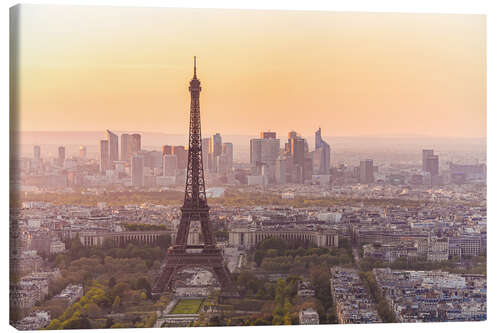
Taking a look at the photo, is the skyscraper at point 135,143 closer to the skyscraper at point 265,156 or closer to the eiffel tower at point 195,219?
the eiffel tower at point 195,219

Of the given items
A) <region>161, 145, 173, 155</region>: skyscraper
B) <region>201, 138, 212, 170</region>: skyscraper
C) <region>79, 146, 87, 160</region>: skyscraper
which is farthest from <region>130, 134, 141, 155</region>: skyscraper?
<region>201, 138, 212, 170</region>: skyscraper

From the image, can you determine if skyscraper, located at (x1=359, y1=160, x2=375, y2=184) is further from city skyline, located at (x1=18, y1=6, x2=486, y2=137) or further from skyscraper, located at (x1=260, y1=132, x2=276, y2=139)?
skyscraper, located at (x1=260, y1=132, x2=276, y2=139)

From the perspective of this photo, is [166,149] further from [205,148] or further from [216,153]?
[216,153]

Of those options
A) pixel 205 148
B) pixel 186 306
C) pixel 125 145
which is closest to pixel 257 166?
pixel 205 148

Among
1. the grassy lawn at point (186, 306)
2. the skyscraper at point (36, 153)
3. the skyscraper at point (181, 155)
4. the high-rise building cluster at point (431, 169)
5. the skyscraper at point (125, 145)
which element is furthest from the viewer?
the high-rise building cluster at point (431, 169)

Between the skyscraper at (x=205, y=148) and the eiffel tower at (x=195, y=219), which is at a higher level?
the skyscraper at (x=205, y=148)

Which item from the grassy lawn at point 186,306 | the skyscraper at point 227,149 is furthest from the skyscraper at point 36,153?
the grassy lawn at point 186,306

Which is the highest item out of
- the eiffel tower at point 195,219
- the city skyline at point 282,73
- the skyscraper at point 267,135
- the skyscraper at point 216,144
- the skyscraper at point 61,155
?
the city skyline at point 282,73
